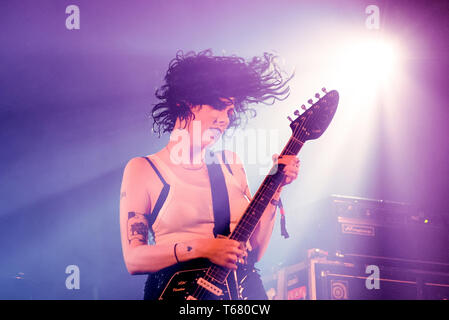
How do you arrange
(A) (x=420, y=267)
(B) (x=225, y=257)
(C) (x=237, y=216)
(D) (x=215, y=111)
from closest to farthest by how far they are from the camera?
1. (B) (x=225, y=257)
2. (C) (x=237, y=216)
3. (D) (x=215, y=111)
4. (A) (x=420, y=267)

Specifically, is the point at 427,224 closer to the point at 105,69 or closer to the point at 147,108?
the point at 147,108

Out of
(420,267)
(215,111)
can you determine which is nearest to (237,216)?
(215,111)

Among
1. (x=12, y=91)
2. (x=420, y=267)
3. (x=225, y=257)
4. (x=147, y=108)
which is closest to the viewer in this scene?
(x=225, y=257)

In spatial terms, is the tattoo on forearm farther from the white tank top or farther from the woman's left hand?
the woman's left hand

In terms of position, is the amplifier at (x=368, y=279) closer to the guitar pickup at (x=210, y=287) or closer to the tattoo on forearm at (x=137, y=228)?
the guitar pickup at (x=210, y=287)

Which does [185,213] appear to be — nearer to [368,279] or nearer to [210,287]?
[210,287]

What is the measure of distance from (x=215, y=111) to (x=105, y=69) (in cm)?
122

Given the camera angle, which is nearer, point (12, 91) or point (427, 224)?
point (427, 224)

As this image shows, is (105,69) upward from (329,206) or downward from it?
upward

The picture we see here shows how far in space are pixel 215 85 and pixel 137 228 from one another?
953mm

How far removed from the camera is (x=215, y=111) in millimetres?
2404

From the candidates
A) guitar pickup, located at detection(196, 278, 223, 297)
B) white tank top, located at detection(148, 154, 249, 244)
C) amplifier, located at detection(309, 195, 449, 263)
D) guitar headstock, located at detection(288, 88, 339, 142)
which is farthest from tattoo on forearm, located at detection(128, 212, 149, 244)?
amplifier, located at detection(309, 195, 449, 263)

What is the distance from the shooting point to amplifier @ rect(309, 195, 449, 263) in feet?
9.02

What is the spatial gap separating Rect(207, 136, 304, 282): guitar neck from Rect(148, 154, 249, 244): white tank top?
104 millimetres
